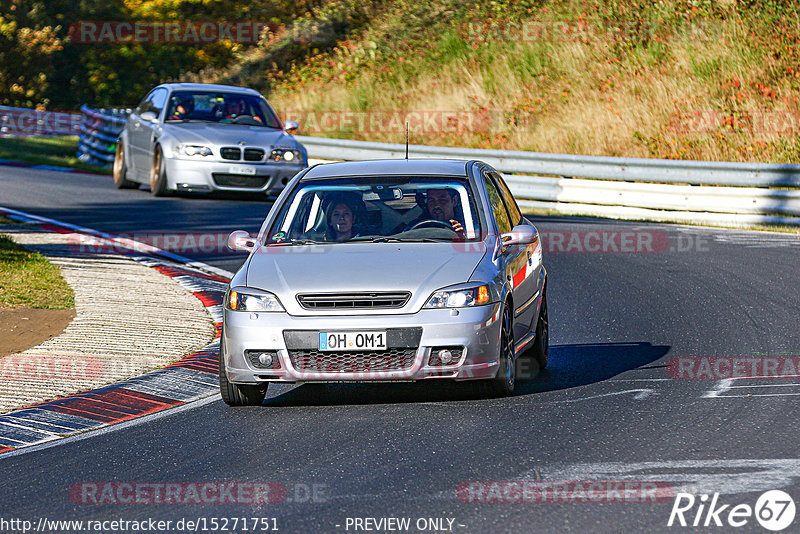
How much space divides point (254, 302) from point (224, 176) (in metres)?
12.5

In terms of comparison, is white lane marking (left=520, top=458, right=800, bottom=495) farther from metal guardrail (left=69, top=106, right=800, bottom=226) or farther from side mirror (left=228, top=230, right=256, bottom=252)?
metal guardrail (left=69, top=106, right=800, bottom=226)

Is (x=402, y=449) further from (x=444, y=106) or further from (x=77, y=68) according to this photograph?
(x=77, y=68)

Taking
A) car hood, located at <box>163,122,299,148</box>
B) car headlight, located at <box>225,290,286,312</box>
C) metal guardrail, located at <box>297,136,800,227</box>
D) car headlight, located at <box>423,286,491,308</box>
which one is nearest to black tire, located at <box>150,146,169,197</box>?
car hood, located at <box>163,122,299,148</box>

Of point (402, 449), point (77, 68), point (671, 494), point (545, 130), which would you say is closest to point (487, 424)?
point (402, 449)

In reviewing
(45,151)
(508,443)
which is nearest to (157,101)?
(45,151)

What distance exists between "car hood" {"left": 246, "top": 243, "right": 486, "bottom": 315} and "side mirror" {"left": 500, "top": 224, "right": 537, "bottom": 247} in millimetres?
250

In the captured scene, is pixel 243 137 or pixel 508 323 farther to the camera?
pixel 243 137

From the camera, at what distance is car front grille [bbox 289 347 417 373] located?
7715mm

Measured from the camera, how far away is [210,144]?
66.0ft

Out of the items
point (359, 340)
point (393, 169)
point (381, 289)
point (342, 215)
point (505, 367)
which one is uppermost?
point (393, 169)

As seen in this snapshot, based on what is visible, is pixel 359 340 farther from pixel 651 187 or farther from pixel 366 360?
pixel 651 187

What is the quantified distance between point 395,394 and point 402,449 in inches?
62.4

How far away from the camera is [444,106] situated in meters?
31.3

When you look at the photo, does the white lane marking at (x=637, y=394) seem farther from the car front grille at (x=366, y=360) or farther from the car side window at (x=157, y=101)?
the car side window at (x=157, y=101)
